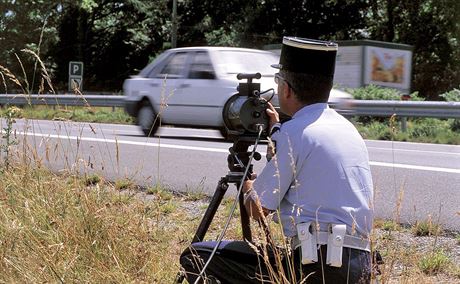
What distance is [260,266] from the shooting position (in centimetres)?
296

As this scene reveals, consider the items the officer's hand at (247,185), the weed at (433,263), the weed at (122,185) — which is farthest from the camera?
the weed at (122,185)

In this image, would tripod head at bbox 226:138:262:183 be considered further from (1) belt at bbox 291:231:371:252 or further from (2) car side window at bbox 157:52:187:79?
(2) car side window at bbox 157:52:187:79

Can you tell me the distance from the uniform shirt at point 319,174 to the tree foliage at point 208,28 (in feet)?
98.7

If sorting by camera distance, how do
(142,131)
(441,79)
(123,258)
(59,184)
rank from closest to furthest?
(123,258) < (59,184) < (142,131) < (441,79)

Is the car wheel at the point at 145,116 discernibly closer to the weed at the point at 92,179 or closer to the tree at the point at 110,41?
the weed at the point at 92,179

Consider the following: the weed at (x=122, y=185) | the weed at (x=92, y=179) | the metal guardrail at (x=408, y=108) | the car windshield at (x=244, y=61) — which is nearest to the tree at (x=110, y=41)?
the metal guardrail at (x=408, y=108)

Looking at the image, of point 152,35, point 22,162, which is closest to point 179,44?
point 152,35

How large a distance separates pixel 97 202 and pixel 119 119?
Answer: 1704 centimetres

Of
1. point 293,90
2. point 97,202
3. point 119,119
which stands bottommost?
point 119,119

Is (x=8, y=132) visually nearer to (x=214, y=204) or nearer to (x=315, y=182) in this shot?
(x=214, y=204)

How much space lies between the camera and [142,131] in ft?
49.7

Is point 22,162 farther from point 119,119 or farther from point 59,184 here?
point 119,119

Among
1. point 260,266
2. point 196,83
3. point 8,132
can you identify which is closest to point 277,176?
point 260,266

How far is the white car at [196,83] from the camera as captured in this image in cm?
1321
